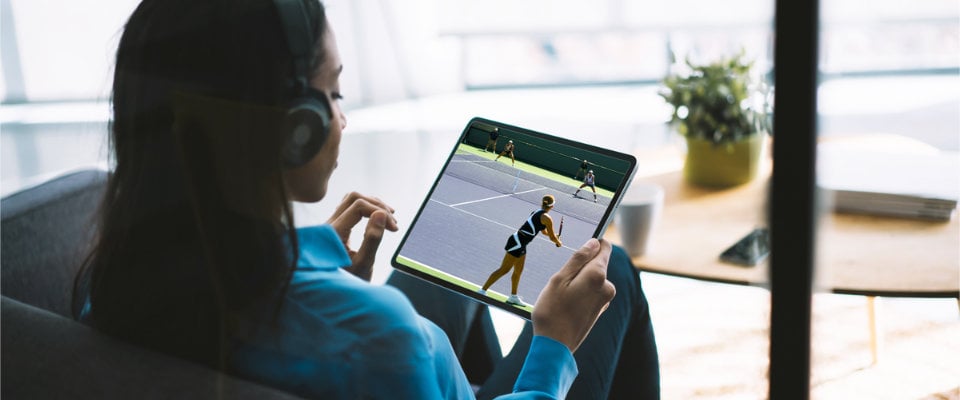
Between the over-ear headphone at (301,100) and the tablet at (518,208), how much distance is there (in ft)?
0.42

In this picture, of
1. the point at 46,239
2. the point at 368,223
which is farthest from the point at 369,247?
the point at 46,239

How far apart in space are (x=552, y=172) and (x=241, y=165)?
0.24 metres

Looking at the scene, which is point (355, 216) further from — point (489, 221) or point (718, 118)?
point (718, 118)

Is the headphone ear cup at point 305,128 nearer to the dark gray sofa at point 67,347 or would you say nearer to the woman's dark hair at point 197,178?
the woman's dark hair at point 197,178

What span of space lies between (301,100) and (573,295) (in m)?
0.26

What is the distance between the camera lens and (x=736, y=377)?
0.75 m

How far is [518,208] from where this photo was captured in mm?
665

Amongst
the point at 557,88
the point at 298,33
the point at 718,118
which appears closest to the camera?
the point at 298,33

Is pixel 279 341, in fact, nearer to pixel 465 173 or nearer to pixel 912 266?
pixel 465 173

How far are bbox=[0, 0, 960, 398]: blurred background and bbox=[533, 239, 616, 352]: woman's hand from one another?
0.15 ft

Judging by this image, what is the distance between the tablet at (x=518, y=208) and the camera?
665 millimetres

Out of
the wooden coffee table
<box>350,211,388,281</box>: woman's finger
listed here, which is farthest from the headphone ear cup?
the wooden coffee table

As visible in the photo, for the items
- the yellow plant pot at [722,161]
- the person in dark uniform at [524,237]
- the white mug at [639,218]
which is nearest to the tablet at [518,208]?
the person in dark uniform at [524,237]

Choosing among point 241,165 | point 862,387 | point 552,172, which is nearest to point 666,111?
point 552,172
